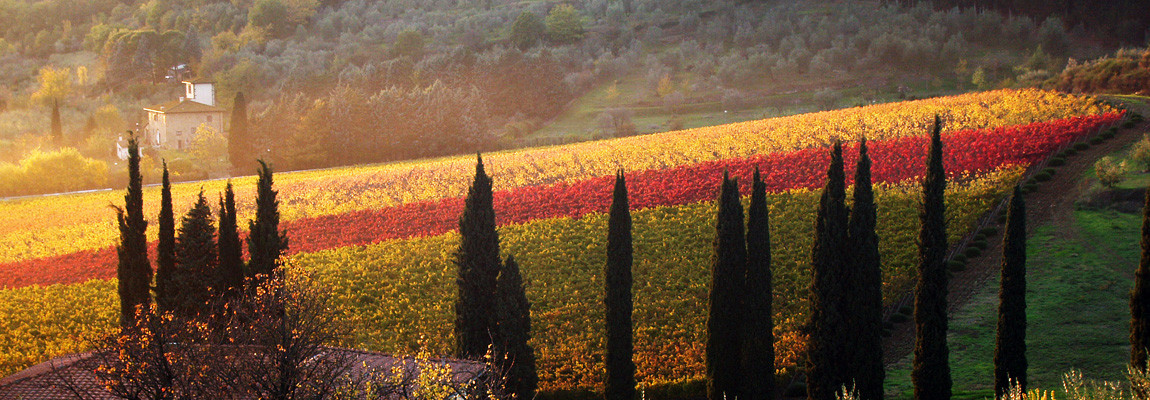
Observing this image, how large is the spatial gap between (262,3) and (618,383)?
116 metres

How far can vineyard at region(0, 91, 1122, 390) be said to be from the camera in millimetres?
30859

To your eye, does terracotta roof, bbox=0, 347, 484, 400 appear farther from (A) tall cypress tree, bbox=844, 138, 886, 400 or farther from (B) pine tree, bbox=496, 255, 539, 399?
(A) tall cypress tree, bbox=844, 138, 886, 400

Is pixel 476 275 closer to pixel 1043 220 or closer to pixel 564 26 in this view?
pixel 1043 220

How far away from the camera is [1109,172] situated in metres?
36.2

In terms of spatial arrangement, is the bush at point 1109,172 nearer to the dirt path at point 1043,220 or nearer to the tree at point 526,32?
the dirt path at point 1043,220

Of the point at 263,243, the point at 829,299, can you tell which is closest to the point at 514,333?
the point at 829,299

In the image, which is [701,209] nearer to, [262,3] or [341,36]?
[341,36]

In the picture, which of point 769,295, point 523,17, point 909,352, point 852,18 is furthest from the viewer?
point 523,17

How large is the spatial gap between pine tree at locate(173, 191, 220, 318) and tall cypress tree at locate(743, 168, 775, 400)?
59.1 ft

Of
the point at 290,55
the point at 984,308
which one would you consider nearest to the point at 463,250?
the point at 984,308

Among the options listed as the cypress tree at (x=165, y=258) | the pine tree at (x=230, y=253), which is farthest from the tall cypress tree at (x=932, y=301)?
the cypress tree at (x=165, y=258)

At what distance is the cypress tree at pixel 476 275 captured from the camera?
2616 cm

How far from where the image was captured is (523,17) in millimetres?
111062

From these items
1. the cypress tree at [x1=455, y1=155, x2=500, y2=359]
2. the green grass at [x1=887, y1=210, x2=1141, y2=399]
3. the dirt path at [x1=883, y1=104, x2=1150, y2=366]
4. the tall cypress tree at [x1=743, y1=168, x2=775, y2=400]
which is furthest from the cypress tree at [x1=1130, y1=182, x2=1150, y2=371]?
the cypress tree at [x1=455, y1=155, x2=500, y2=359]
